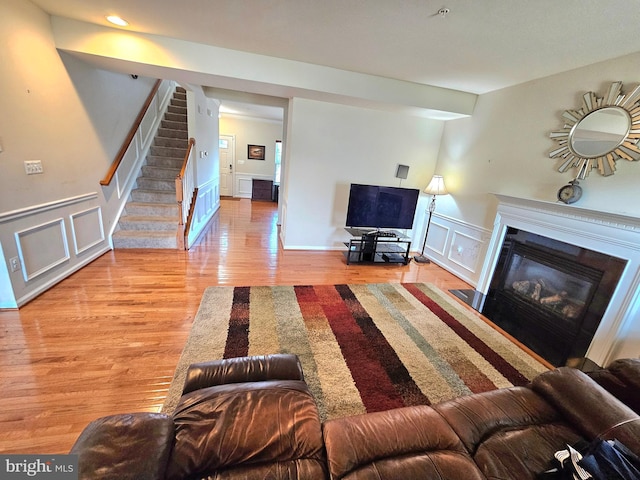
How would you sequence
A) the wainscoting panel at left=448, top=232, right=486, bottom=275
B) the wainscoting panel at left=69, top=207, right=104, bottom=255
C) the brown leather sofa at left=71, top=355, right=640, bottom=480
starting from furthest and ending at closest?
the wainscoting panel at left=448, top=232, right=486, bottom=275 → the wainscoting panel at left=69, top=207, right=104, bottom=255 → the brown leather sofa at left=71, top=355, right=640, bottom=480

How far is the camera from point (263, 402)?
107 cm

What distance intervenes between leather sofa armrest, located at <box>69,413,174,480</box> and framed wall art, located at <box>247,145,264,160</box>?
8.75 m

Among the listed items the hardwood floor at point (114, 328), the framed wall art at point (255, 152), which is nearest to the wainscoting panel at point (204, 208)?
the hardwood floor at point (114, 328)

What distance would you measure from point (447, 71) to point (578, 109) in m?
1.32

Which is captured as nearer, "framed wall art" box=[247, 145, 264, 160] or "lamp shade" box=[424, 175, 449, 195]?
"lamp shade" box=[424, 175, 449, 195]

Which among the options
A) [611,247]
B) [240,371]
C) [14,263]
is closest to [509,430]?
[240,371]

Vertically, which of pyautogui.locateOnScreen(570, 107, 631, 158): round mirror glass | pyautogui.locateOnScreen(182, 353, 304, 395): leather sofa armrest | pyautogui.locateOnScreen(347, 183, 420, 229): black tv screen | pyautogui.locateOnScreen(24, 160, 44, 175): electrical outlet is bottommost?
pyautogui.locateOnScreen(182, 353, 304, 395): leather sofa armrest

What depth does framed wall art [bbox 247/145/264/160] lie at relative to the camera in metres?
8.75

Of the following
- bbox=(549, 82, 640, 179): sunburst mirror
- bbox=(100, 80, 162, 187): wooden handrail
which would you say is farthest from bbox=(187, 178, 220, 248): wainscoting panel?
bbox=(549, 82, 640, 179): sunburst mirror

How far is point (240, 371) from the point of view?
1.31 metres

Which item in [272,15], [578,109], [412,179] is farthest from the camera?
[412,179]

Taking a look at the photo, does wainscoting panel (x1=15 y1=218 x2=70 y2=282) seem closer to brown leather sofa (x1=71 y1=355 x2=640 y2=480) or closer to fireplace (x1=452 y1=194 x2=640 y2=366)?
brown leather sofa (x1=71 y1=355 x2=640 y2=480)

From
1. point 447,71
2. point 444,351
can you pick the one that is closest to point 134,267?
point 444,351

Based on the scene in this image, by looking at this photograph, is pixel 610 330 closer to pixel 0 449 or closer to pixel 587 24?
pixel 587 24
